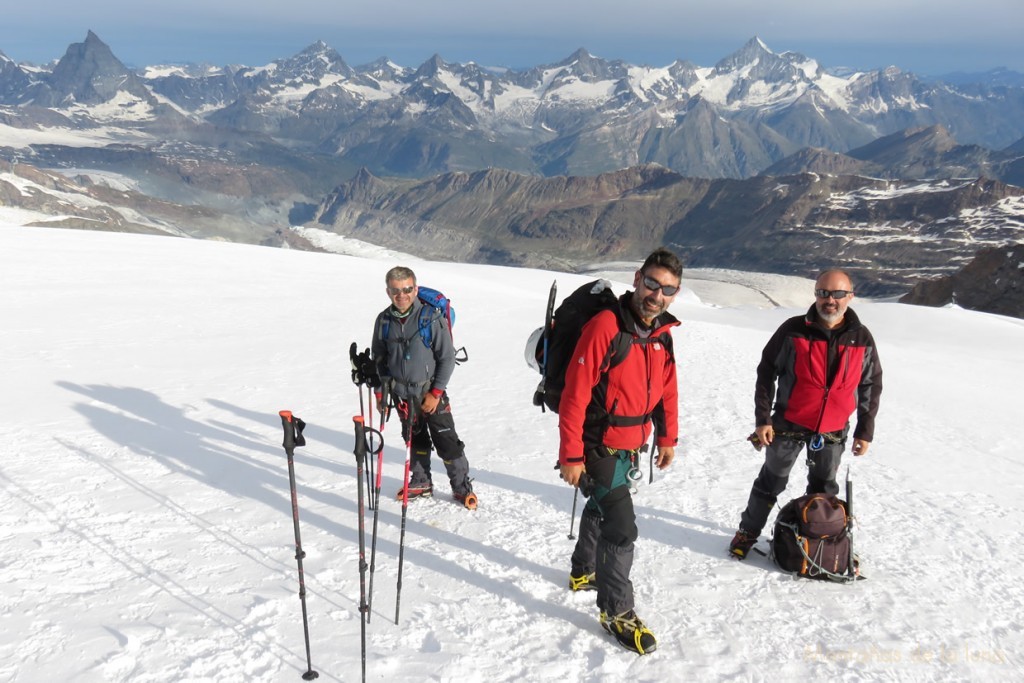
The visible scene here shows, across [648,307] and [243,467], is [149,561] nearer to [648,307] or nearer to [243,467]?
[243,467]

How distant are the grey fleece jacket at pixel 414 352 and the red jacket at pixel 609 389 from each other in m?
2.21

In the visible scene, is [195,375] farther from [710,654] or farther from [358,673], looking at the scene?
[710,654]

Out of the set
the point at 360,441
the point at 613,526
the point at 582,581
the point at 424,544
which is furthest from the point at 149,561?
the point at 613,526

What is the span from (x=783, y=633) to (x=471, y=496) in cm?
363

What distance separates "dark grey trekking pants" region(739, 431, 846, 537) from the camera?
6074mm

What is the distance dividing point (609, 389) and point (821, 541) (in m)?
3.06

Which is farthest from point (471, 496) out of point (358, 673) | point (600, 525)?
point (358, 673)

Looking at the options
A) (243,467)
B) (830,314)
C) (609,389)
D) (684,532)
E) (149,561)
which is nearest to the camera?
(609,389)

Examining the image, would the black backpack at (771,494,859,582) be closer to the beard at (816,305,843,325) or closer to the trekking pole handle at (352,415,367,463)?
the beard at (816,305,843,325)

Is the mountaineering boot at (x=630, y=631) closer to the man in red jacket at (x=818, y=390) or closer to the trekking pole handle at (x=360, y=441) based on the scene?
the man in red jacket at (x=818, y=390)

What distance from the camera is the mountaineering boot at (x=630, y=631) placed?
4.91 m

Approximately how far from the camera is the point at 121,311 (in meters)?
17.1

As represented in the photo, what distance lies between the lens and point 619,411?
4801 mm

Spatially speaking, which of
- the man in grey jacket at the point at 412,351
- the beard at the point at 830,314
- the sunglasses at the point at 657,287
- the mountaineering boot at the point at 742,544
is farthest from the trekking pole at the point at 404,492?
the beard at the point at 830,314
